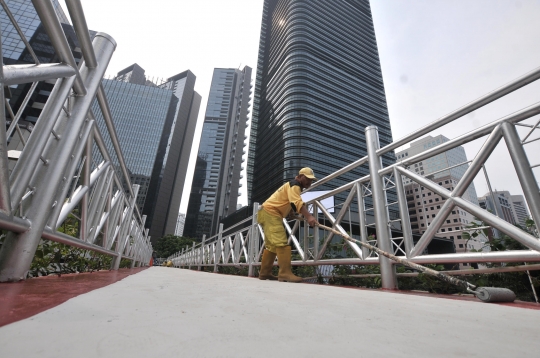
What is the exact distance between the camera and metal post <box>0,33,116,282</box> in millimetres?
1292

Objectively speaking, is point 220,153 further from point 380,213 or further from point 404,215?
point 404,215

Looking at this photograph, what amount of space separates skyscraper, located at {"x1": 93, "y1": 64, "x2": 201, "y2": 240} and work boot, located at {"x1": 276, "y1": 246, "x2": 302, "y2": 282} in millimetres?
77328

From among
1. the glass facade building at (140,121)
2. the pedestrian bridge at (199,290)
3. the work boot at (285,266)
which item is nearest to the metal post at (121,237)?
the pedestrian bridge at (199,290)

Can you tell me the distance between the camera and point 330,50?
210 ft

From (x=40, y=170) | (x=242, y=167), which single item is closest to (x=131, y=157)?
(x=242, y=167)

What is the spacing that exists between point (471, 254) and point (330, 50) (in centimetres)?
7202

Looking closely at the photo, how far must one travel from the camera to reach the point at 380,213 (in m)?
2.62

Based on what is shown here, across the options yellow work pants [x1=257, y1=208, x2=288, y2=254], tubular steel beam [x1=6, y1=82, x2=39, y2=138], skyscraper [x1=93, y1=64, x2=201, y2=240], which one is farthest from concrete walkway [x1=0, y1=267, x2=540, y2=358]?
skyscraper [x1=93, y1=64, x2=201, y2=240]

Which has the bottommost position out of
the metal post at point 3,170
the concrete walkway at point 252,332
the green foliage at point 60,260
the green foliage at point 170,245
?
the concrete walkway at point 252,332

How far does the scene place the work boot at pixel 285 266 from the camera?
302 cm

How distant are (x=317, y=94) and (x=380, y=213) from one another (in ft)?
200

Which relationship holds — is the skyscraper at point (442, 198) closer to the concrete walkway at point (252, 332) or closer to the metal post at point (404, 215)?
the metal post at point (404, 215)

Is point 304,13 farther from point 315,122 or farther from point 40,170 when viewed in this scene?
point 40,170

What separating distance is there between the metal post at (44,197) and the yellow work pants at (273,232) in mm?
2312
